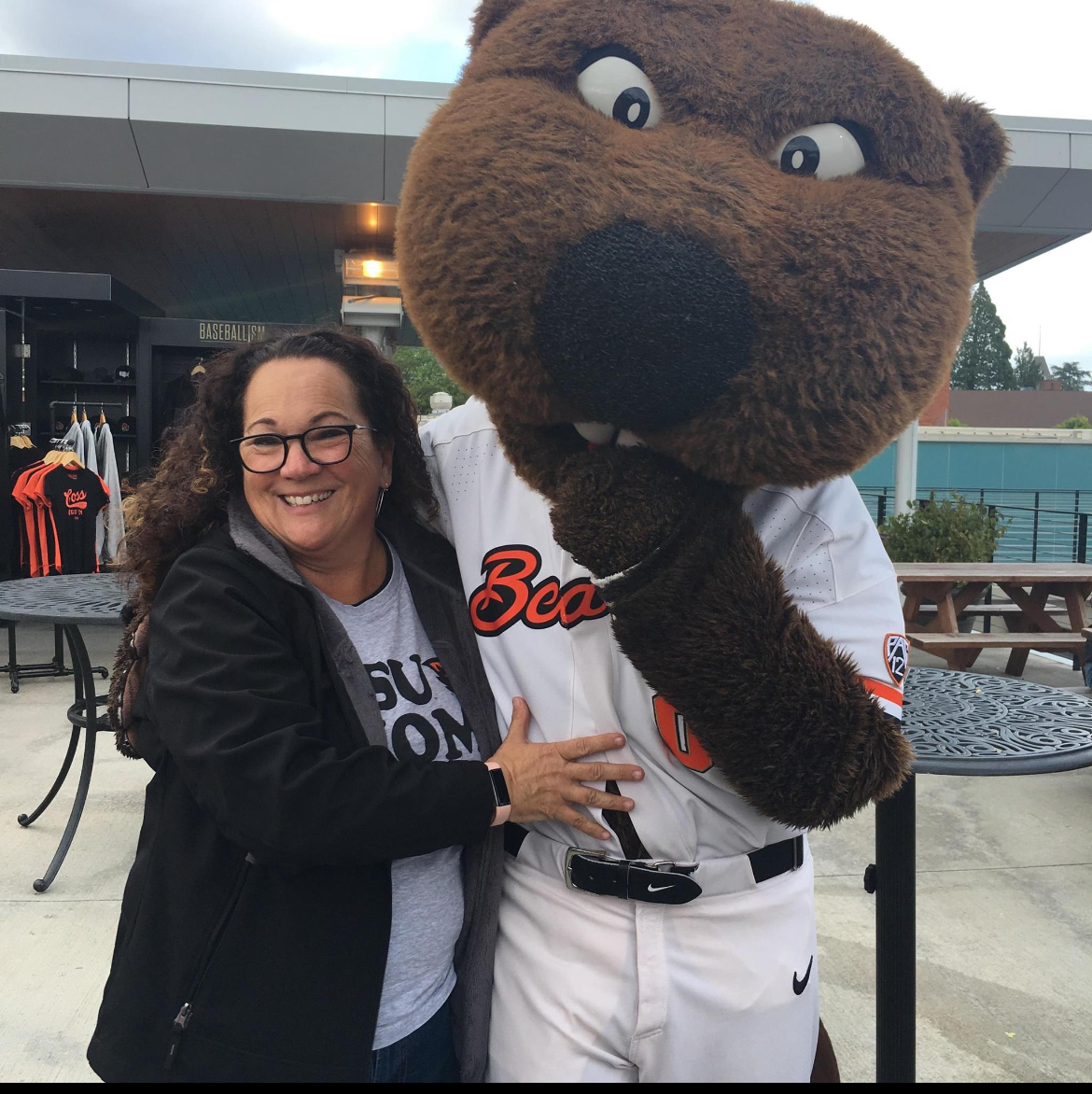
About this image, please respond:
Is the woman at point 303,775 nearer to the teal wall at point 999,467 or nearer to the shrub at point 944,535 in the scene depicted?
the shrub at point 944,535

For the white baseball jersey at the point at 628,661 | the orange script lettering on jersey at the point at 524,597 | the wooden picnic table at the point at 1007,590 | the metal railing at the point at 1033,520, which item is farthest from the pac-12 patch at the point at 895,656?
the metal railing at the point at 1033,520

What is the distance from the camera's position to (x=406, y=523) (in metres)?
1.46

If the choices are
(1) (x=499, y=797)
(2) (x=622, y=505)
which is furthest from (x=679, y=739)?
(2) (x=622, y=505)

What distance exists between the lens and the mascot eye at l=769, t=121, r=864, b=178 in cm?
93

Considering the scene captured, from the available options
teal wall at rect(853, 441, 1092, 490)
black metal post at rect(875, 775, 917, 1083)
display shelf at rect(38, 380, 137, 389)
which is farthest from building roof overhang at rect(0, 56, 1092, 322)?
teal wall at rect(853, 441, 1092, 490)

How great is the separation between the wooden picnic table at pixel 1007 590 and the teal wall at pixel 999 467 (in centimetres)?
1152

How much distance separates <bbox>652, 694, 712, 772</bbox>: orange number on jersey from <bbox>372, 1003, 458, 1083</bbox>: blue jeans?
0.56 metres

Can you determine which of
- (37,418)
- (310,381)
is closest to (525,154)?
(310,381)

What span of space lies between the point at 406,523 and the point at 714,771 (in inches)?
25.4

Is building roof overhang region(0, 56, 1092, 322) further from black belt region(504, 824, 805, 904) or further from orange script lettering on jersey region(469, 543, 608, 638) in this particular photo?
black belt region(504, 824, 805, 904)

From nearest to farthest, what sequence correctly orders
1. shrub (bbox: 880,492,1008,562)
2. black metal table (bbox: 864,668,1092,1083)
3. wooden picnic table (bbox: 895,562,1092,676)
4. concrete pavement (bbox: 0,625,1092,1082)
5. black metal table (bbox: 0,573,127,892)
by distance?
black metal table (bbox: 864,668,1092,1083)
concrete pavement (bbox: 0,625,1092,1082)
black metal table (bbox: 0,573,127,892)
wooden picnic table (bbox: 895,562,1092,676)
shrub (bbox: 880,492,1008,562)

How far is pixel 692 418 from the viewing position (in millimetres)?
885

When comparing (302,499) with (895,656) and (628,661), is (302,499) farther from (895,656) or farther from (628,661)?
(895,656)

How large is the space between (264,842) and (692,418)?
0.75 metres
